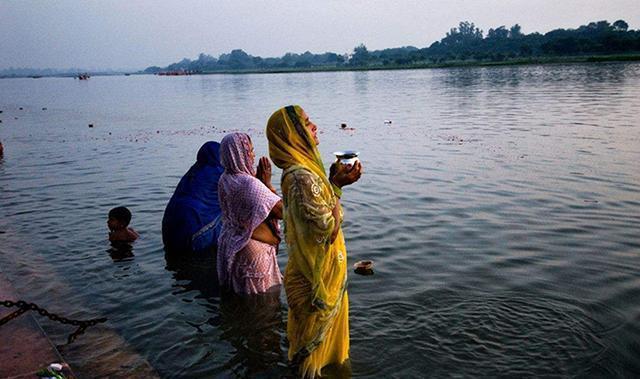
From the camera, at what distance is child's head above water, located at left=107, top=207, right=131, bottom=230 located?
7.71 meters

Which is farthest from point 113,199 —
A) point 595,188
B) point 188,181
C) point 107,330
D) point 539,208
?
point 595,188

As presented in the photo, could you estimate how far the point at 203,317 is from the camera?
5.52 meters

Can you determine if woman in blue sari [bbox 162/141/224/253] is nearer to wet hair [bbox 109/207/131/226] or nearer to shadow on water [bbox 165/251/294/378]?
shadow on water [bbox 165/251/294/378]

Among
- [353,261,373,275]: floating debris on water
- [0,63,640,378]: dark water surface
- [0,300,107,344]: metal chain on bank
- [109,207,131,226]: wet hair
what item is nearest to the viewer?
[0,300,107,344]: metal chain on bank

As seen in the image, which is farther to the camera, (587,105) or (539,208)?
(587,105)

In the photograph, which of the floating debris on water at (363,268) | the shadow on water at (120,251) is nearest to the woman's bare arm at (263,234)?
the floating debris on water at (363,268)

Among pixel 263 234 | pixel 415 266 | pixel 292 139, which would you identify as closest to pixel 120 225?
pixel 263 234

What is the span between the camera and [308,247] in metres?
3.33

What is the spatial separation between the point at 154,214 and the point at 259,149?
7397mm

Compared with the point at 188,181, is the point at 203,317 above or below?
below

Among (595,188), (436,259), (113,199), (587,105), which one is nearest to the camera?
(436,259)

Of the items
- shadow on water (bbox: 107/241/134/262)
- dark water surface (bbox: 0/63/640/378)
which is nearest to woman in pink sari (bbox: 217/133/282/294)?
dark water surface (bbox: 0/63/640/378)

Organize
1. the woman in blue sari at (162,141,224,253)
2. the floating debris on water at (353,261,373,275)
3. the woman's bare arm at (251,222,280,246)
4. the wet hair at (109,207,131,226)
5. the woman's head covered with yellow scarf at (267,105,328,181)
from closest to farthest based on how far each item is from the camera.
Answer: the woman's head covered with yellow scarf at (267,105,328,181)
the woman's bare arm at (251,222,280,246)
the floating debris on water at (353,261,373,275)
the woman in blue sari at (162,141,224,253)
the wet hair at (109,207,131,226)

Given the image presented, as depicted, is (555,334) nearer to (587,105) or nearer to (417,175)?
(417,175)
